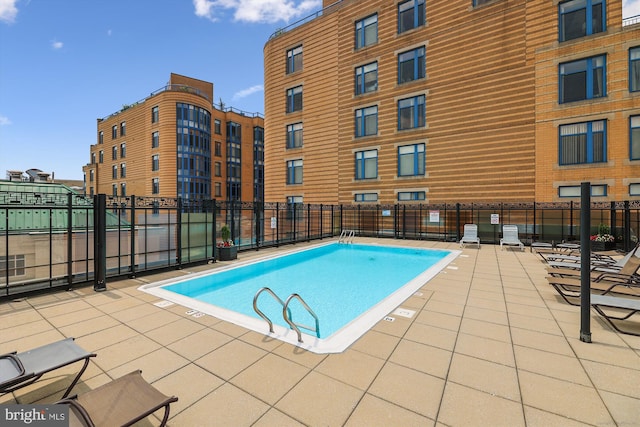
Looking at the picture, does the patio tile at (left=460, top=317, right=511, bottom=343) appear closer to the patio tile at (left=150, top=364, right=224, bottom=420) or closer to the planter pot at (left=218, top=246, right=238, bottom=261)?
the patio tile at (left=150, top=364, right=224, bottom=420)

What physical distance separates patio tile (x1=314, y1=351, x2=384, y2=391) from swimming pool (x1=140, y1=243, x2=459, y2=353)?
233mm

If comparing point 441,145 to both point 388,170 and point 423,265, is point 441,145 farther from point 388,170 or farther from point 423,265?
point 423,265

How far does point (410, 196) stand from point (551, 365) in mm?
17901

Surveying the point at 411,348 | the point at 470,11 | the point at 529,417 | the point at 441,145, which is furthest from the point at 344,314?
the point at 470,11

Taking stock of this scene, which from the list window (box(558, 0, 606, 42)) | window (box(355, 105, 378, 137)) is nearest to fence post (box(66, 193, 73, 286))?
window (box(355, 105, 378, 137))

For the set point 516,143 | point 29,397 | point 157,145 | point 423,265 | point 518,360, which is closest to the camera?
point 29,397

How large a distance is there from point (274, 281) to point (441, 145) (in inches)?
620

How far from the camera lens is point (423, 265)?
1203 cm

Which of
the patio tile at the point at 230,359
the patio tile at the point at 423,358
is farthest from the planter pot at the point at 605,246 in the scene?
the patio tile at the point at 230,359

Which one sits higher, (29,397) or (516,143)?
(516,143)

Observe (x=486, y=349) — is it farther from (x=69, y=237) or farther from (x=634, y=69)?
(x=634, y=69)

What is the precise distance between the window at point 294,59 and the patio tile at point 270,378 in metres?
27.6

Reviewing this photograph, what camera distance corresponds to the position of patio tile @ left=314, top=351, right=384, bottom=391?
3.46 m

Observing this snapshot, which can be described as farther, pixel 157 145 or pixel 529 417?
pixel 157 145
